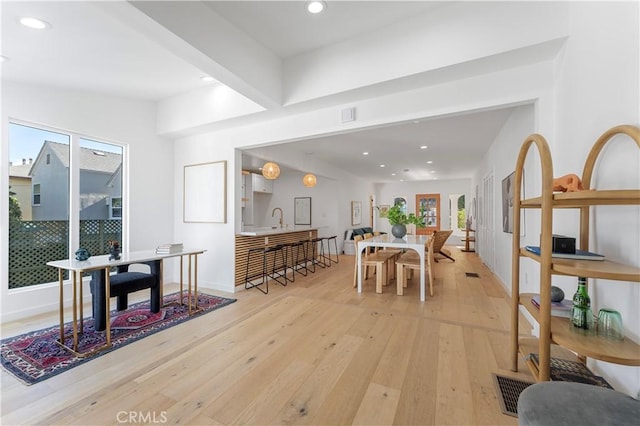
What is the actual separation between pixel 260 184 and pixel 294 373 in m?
6.41

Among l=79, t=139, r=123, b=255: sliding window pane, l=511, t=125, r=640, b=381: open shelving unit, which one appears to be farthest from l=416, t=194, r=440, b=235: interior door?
l=79, t=139, r=123, b=255: sliding window pane

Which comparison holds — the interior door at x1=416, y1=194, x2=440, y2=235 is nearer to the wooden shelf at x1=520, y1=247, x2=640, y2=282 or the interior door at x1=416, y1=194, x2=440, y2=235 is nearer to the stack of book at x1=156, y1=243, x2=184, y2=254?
the stack of book at x1=156, y1=243, x2=184, y2=254

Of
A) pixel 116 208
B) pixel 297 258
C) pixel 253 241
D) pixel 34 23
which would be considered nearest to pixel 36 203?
pixel 116 208

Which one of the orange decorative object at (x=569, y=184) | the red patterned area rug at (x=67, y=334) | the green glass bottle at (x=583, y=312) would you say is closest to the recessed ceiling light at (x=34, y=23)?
the red patterned area rug at (x=67, y=334)

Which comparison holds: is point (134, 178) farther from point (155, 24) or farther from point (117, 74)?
point (155, 24)

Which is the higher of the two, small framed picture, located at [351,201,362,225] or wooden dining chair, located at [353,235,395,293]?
small framed picture, located at [351,201,362,225]

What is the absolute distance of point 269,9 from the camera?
2439mm

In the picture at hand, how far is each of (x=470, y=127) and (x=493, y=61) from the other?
231cm

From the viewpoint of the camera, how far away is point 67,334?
2713 millimetres

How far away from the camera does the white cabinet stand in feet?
24.7

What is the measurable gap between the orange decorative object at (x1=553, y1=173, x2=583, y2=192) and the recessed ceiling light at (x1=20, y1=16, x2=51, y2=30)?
402cm

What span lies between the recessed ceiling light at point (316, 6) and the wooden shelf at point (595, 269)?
2611 millimetres

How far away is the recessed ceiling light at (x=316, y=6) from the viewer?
2.35 metres

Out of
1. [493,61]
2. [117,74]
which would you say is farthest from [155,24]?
[493,61]
